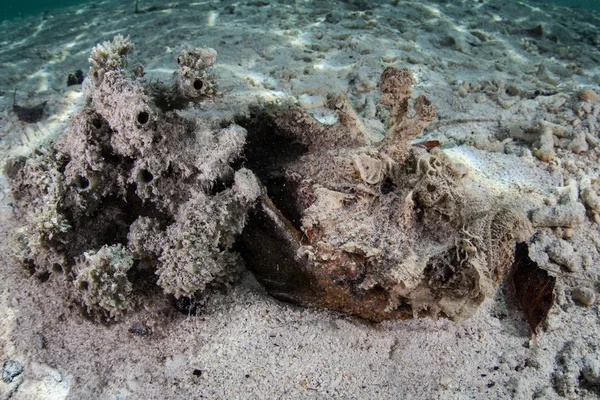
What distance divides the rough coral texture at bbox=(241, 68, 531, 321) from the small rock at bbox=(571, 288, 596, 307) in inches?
29.8

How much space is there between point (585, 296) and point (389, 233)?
4.68 ft

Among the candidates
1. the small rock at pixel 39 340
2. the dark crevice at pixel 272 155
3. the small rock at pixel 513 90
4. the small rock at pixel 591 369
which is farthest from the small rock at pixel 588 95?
the small rock at pixel 39 340

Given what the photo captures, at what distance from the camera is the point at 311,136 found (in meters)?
2.62

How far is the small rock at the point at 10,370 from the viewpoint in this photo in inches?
82.0

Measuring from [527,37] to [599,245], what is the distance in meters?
5.96

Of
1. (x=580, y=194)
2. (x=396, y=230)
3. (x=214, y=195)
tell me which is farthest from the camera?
(x=580, y=194)

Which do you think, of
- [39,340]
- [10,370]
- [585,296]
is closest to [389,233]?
[585,296]

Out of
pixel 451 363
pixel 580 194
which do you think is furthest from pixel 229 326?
pixel 580 194

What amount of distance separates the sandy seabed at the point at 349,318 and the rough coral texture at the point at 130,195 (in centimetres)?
28

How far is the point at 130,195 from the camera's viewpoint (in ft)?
7.70

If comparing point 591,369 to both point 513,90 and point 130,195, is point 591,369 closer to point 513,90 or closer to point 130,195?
point 130,195

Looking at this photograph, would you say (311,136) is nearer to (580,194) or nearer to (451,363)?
(451,363)

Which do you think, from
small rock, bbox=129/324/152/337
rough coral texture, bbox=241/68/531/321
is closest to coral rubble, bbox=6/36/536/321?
rough coral texture, bbox=241/68/531/321

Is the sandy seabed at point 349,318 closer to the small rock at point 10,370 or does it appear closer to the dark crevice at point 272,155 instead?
the small rock at point 10,370
